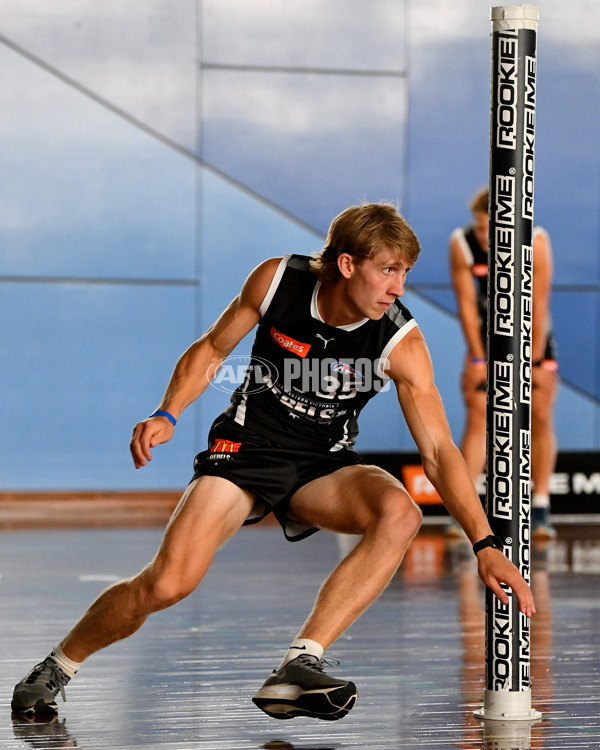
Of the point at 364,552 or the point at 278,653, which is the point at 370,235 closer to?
the point at 364,552

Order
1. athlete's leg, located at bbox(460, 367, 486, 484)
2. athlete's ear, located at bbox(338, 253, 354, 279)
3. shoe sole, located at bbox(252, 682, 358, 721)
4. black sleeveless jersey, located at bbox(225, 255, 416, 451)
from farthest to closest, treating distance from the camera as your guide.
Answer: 1. athlete's leg, located at bbox(460, 367, 486, 484)
2. black sleeveless jersey, located at bbox(225, 255, 416, 451)
3. athlete's ear, located at bbox(338, 253, 354, 279)
4. shoe sole, located at bbox(252, 682, 358, 721)

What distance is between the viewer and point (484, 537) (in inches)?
104

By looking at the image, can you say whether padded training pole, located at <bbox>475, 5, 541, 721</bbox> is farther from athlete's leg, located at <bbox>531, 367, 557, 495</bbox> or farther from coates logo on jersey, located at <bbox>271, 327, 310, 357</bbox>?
athlete's leg, located at <bbox>531, 367, 557, 495</bbox>

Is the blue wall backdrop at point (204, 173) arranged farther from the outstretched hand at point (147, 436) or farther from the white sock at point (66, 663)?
the outstretched hand at point (147, 436)

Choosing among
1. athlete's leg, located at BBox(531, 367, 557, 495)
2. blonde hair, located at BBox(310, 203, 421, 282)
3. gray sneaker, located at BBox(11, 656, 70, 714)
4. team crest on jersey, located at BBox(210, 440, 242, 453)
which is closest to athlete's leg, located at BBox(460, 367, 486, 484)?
athlete's leg, located at BBox(531, 367, 557, 495)

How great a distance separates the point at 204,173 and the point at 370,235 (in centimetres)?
540

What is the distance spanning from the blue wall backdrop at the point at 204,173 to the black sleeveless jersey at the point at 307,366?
5018mm

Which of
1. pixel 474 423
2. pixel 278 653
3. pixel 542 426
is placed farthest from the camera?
pixel 542 426

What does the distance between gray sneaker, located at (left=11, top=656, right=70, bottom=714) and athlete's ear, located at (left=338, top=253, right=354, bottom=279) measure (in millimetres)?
1138

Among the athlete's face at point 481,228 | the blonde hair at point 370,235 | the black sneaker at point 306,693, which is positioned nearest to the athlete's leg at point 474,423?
the athlete's face at point 481,228

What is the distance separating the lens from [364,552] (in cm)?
279

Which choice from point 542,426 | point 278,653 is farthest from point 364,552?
point 542,426

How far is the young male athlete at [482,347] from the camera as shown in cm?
612

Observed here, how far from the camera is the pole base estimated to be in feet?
9.26
